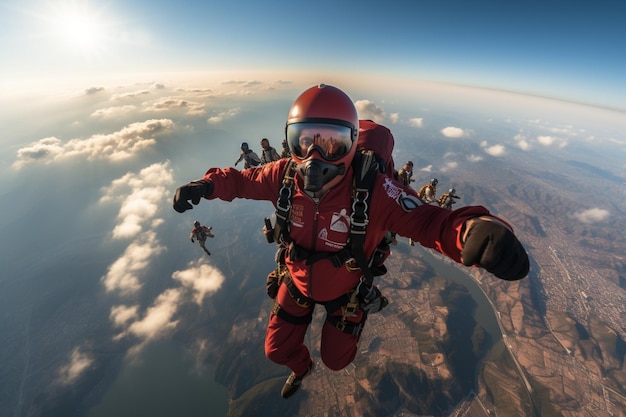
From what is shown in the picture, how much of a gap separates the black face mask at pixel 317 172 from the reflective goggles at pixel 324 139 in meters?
0.12

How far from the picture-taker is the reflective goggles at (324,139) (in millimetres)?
2949

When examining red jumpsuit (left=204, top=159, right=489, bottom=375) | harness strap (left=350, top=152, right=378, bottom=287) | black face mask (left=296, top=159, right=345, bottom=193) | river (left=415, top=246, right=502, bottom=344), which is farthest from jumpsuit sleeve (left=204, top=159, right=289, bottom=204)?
river (left=415, top=246, right=502, bottom=344)

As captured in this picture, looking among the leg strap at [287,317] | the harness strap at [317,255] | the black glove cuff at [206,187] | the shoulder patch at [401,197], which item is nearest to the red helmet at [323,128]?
the shoulder patch at [401,197]

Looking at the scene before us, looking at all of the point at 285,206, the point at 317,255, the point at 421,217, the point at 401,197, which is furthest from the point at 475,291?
the point at 285,206

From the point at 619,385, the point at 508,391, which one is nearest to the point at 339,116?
the point at 508,391

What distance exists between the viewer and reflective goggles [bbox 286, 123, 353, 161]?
295 centimetres

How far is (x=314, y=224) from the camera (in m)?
3.32

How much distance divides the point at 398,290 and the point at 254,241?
75329mm

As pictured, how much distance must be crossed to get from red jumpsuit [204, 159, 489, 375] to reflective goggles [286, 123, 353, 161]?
1.28 ft

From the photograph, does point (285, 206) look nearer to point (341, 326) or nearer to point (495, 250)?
point (341, 326)

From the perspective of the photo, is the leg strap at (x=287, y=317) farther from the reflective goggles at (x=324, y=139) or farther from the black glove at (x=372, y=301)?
the reflective goggles at (x=324, y=139)

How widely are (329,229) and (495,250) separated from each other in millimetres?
1914

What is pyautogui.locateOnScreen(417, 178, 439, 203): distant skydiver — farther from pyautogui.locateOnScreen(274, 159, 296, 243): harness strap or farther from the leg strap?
pyautogui.locateOnScreen(274, 159, 296, 243): harness strap

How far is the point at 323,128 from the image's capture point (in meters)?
2.94
